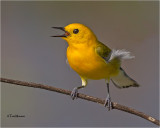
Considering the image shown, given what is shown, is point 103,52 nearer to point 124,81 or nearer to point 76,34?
point 76,34

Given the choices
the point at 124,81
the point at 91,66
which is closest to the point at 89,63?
the point at 91,66

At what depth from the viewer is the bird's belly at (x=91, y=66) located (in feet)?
10.4

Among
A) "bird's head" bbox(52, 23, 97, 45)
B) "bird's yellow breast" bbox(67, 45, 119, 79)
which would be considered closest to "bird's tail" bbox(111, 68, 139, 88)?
"bird's yellow breast" bbox(67, 45, 119, 79)

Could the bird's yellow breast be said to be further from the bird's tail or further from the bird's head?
the bird's tail

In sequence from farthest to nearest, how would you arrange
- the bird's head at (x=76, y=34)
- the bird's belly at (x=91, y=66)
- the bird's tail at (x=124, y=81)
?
the bird's tail at (x=124, y=81), the bird's head at (x=76, y=34), the bird's belly at (x=91, y=66)

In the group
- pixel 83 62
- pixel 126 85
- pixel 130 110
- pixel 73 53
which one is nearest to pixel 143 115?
pixel 130 110

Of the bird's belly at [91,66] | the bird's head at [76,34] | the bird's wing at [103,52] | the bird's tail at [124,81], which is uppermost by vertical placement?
the bird's head at [76,34]

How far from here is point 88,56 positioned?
3.22m

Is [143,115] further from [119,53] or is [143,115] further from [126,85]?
[126,85]

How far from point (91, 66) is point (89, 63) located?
5cm

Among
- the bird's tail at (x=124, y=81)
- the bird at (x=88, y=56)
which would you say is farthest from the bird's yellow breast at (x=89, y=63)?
the bird's tail at (x=124, y=81)

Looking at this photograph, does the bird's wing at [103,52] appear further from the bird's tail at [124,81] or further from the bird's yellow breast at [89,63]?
the bird's tail at [124,81]

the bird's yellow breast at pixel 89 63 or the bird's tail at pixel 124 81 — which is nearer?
the bird's yellow breast at pixel 89 63

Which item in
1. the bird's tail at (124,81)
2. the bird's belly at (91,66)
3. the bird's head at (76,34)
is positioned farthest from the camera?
the bird's tail at (124,81)
